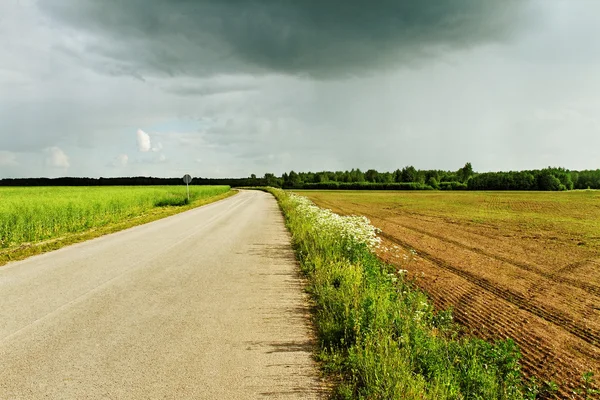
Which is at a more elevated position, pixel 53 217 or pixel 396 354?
pixel 53 217

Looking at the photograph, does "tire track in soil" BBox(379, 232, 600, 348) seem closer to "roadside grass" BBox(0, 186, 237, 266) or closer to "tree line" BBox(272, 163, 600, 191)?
"roadside grass" BBox(0, 186, 237, 266)

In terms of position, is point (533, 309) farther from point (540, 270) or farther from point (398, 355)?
point (398, 355)

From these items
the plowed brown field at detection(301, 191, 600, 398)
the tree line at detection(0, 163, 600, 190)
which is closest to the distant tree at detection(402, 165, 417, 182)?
the tree line at detection(0, 163, 600, 190)

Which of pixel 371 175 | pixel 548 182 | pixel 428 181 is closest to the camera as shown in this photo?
pixel 548 182

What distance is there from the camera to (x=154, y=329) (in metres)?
5.84

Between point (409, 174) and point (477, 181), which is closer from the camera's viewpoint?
point (477, 181)

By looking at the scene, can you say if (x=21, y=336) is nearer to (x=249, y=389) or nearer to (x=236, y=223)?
(x=249, y=389)

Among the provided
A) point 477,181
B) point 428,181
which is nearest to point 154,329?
point 477,181

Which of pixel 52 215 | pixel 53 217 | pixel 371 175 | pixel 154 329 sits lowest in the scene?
pixel 154 329

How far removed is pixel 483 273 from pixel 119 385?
10614mm

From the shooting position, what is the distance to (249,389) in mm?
4078

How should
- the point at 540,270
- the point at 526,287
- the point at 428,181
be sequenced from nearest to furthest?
the point at 526,287 → the point at 540,270 → the point at 428,181

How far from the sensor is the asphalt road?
166 inches

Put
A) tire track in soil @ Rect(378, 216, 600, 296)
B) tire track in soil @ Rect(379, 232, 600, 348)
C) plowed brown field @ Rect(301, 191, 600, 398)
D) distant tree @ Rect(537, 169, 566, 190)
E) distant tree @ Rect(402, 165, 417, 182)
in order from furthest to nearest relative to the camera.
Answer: distant tree @ Rect(402, 165, 417, 182) < distant tree @ Rect(537, 169, 566, 190) < tire track in soil @ Rect(378, 216, 600, 296) < tire track in soil @ Rect(379, 232, 600, 348) < plowed brown field @ Rect(301, 191, 600, 398)
